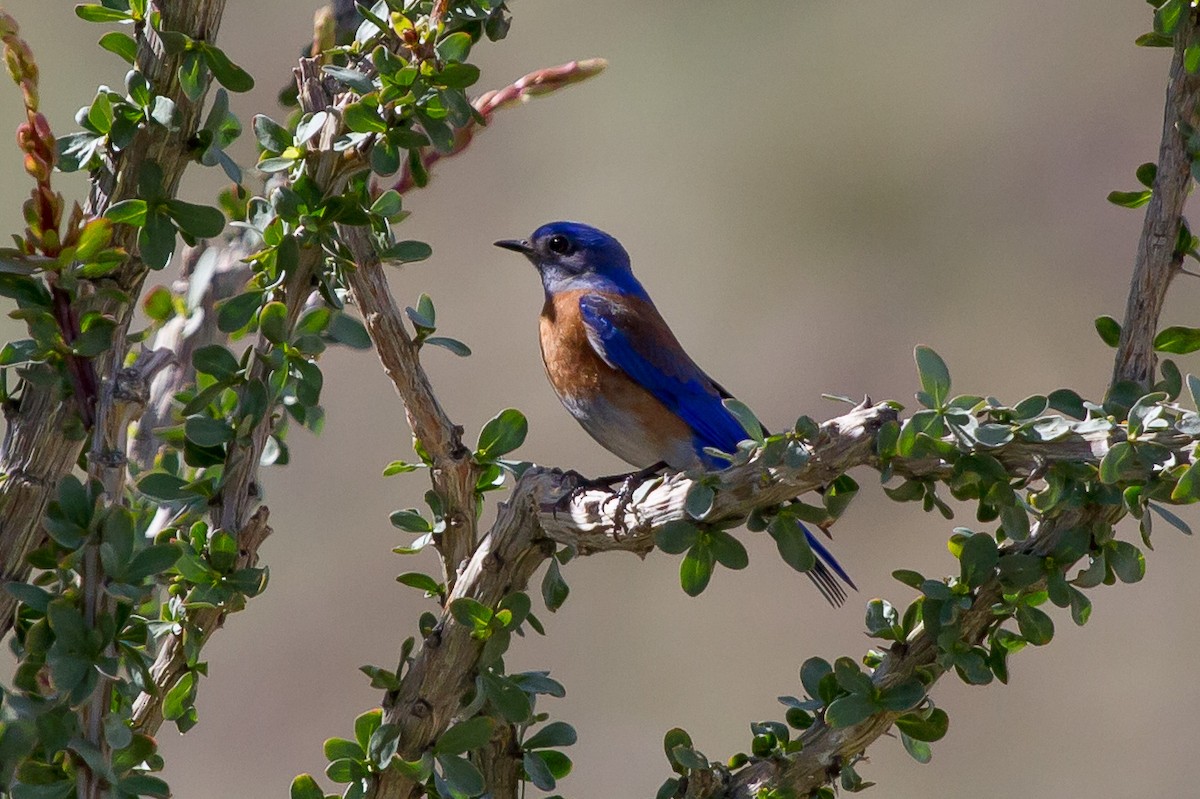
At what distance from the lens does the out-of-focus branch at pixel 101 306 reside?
5.37ft

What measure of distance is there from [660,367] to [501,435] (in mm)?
1636

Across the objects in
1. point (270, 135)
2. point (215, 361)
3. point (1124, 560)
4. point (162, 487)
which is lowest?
point (1124, 560)

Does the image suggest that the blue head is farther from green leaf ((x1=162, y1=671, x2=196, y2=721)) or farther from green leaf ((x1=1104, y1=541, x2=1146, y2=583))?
green leaf ((x1=1104, y1=541, x2=1146, y2=583))

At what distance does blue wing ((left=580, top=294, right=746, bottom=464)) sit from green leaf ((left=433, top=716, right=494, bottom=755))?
5.65 feet

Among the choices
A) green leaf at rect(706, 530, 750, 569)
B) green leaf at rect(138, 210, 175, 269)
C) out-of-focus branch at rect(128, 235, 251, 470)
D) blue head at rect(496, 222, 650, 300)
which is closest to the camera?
green leaf at rect(138, 210, 175, 269)

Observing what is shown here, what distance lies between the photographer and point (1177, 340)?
1.84 m

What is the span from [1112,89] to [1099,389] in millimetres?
2480

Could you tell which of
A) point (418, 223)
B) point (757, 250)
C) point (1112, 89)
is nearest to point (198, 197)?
point (418, 223)

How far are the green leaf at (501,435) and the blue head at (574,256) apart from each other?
2.09m

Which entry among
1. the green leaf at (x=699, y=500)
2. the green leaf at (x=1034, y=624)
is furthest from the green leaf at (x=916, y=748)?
the green leaf at (x=699, y=500)

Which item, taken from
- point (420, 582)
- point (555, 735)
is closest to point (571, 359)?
point (420, 582)

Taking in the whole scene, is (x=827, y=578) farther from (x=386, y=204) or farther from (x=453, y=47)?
(x=453, y=47)

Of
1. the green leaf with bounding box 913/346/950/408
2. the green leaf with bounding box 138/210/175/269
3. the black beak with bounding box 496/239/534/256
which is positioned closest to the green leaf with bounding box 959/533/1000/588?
the green leaf with bounding box 913/346/950/408

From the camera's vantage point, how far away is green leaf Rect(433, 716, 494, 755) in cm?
174
